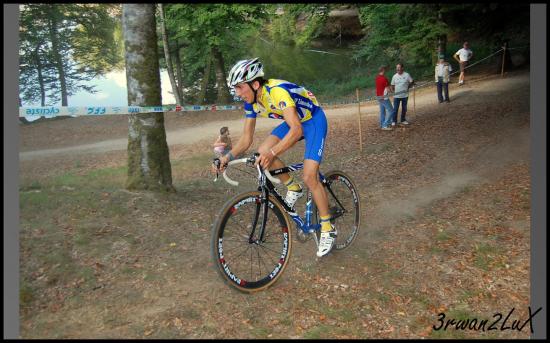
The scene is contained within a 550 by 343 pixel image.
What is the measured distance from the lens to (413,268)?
5449 millimetres

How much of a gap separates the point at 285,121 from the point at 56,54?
22.6m

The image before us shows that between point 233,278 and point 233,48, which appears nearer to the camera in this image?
point 233,278

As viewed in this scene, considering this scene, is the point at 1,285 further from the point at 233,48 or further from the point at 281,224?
the point at 233,48

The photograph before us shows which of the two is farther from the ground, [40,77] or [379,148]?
[40,77]

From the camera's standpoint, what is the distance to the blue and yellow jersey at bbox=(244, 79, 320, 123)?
4.62 meters

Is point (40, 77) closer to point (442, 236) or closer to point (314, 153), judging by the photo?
point (314, 153)

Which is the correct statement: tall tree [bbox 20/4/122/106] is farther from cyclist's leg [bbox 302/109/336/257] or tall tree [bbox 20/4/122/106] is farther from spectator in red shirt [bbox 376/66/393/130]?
cyclist's leg [bbox 302/109/336/257]

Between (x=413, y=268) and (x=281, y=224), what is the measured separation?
6.40 feet

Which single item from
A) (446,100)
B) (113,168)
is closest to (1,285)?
(113,168)

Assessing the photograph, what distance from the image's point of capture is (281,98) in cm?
460

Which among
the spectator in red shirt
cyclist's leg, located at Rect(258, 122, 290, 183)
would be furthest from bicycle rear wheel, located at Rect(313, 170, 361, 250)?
the spectator in red shirt

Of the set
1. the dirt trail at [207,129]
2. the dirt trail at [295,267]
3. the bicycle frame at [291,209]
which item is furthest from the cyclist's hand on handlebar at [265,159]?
the dirt trail at [207,129]

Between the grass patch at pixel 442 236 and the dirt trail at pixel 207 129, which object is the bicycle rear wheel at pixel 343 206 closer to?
the grass patch at pixel 442 236

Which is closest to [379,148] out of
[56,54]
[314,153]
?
[314,153]
